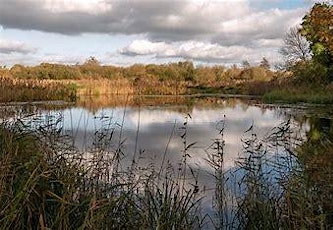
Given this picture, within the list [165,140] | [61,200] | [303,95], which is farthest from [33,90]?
[61,200]

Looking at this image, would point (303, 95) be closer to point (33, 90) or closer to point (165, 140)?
point (33, 90)

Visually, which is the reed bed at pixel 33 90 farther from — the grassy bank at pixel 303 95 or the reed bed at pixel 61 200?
the reed bed at pixel 61 200

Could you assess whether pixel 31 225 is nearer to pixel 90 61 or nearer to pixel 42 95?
pixel 42 95

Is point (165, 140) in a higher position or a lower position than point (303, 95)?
lower

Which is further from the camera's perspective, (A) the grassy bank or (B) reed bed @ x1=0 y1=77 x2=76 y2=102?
(A) the grassy bank

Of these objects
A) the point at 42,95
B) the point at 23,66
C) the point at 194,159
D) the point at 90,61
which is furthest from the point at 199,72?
the point at 194,159

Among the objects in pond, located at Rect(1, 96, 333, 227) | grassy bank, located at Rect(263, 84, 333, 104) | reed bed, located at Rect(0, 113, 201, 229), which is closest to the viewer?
reed bed, located at Rect(0, 113, 201, 229)

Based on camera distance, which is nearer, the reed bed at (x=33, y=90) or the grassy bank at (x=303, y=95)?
the reed bed at (x=33, y=90)

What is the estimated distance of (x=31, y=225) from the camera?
124 inches

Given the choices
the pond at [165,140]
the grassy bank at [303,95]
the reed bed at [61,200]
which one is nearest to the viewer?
the reed bed at [61,200]

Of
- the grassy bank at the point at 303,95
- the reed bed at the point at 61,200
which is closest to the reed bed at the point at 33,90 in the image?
the grassy bank at the point at 303,95

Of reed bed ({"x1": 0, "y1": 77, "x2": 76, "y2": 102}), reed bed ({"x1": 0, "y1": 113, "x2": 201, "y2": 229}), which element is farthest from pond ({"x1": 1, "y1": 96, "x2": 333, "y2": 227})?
reed bed ({"x1": 0, "y1": 77, "x2": 76, "y2": 102})

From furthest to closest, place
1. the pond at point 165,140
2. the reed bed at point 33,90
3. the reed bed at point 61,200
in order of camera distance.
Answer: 1. the reed bed at point 33,90
2. the pond at point 165,140
3. the reed bed at point 61,200

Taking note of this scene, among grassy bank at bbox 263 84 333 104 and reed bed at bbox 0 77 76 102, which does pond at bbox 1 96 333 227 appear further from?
grassy bank at bbox 263 84 333 104
